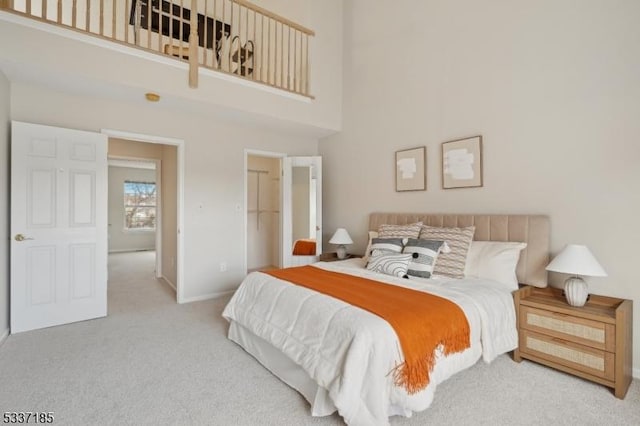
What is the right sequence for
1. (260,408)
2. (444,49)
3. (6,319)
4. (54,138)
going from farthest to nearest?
(444,49) → (54,138) → (6,319) → (260,408)

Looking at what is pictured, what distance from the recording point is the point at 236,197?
4355 mm

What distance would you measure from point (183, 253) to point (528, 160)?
385 centimetres

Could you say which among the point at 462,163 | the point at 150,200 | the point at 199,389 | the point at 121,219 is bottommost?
the point at 199,389

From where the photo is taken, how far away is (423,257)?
2.64 meters

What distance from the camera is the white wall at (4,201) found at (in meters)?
2.75

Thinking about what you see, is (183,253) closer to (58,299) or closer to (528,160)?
(58,299)

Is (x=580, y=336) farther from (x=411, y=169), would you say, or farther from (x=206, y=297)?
(x=206, y=297)

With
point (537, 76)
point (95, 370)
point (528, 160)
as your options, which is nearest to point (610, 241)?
point (528, 160)

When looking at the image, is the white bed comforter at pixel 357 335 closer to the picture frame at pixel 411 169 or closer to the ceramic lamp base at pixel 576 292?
the ceramic lamp base at pixel 576 292

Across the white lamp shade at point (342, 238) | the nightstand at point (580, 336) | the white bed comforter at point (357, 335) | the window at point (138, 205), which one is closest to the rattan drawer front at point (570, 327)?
the nightstand at point (580, 336)

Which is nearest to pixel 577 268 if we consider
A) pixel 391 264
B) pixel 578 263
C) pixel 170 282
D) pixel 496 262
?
pixel 578 263

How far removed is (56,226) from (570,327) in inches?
174

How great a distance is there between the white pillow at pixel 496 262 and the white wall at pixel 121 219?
8.83 m

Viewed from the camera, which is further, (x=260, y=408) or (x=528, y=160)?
(x=528, y=160)
